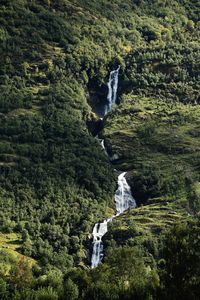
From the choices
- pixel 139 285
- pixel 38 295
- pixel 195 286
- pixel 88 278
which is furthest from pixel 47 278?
pixel 195 286

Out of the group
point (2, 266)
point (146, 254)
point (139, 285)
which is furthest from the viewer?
point (146, 254)

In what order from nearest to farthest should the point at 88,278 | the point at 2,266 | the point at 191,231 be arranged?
the point at 191,231
the point at 88,278
the point at 2,266

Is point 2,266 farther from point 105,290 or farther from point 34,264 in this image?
point 105,290

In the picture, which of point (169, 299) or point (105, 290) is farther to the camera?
point (105, 290)

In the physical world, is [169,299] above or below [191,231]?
below

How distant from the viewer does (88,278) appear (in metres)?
138

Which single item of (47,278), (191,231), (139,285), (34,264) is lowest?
(34,264)

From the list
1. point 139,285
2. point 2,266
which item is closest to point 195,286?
point 139,285

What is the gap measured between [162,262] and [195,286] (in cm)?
938

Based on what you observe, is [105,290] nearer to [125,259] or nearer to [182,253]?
[125,259]

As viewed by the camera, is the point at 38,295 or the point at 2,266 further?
the point at 2,266

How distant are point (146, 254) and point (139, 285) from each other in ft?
275

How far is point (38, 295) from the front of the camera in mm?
120875

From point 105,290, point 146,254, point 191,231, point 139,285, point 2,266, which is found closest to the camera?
point 191,231
